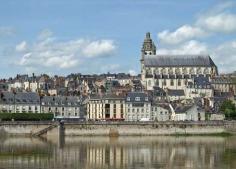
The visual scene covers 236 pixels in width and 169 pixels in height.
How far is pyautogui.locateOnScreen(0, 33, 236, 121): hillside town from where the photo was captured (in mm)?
99500

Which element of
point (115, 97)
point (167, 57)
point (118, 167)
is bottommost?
point (118, 167)

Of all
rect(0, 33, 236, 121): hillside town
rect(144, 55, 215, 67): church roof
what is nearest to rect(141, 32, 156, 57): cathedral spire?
rect(0, 33, 236, 121): hillside town

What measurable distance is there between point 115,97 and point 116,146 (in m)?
37.2

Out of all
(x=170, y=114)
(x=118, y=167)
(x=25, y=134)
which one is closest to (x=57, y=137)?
(x=25, y=134)

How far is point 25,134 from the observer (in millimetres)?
81625

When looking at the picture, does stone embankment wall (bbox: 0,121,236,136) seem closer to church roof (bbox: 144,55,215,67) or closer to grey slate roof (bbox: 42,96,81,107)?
grey slate roof (bbox: 42,96,81,107)

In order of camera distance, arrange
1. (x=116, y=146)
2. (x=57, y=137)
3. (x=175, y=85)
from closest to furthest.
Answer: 1. (x=116, y=146)
2. (x=57, y=137)
3. (x=175, y=85)

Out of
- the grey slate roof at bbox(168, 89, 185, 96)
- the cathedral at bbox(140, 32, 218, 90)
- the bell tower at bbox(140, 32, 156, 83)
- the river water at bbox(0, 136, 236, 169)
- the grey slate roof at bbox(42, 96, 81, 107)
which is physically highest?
the bell tower at bbox(140, 32, 156, 83)

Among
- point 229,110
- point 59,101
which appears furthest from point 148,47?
point 229,110

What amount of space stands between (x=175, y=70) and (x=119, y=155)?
88.5m

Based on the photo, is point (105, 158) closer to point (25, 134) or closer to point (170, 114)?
point (25, 134)

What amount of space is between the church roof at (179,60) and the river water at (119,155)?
73290mm

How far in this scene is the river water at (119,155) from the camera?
1758 inches

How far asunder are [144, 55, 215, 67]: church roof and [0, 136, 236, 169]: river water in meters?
73.3
